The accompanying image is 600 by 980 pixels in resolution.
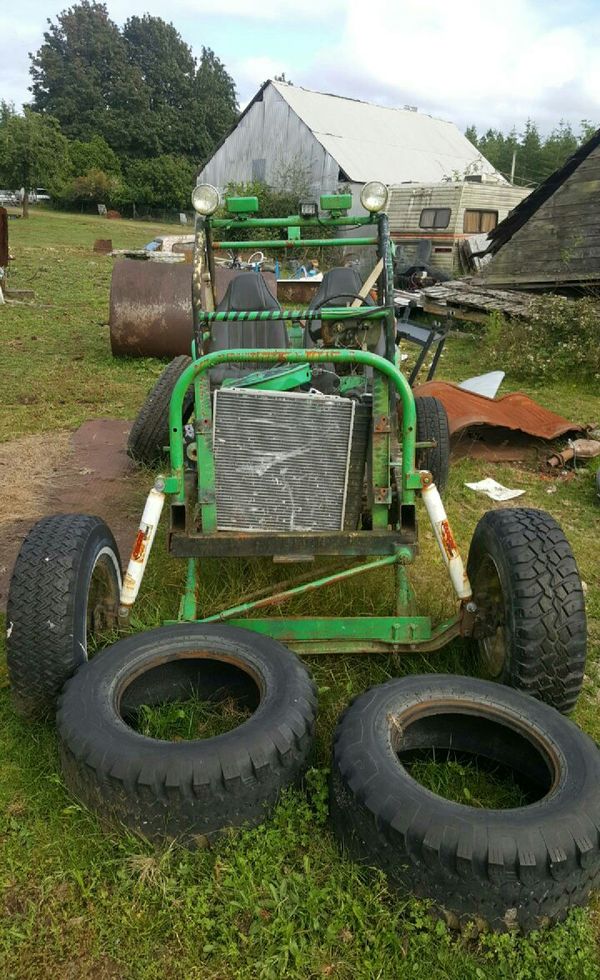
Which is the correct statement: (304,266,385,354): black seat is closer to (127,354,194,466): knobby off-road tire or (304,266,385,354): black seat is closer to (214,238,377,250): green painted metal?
(214,238,377,250): green painted metal

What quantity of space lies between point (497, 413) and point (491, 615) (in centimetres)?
331

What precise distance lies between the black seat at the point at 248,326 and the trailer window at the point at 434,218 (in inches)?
597

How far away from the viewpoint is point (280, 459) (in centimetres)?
319

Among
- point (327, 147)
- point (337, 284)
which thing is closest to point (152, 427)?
point (337, 284)

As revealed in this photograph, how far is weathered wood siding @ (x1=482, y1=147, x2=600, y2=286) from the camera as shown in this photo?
A: 1054 cm

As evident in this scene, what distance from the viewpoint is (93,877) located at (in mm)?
2195

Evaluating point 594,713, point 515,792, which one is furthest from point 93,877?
point 594,713

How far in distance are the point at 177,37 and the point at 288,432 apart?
93.9 m

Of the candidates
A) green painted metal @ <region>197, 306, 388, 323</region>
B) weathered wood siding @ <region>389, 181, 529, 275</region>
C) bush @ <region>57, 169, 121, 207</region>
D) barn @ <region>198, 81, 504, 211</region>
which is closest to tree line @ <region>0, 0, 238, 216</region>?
bush @ <region>57, 169, 121, 207</region>

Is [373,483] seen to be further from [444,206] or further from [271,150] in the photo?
[271,150]

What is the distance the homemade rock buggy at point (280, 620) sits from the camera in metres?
2.21

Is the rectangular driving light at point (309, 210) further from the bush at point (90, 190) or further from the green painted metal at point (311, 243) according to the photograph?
the bush at point (90, 190)

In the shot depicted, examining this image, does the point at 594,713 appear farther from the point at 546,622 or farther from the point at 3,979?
the point at 3,979

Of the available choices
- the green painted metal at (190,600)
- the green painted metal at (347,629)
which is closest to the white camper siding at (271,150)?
the green painted metal at (190,600)
